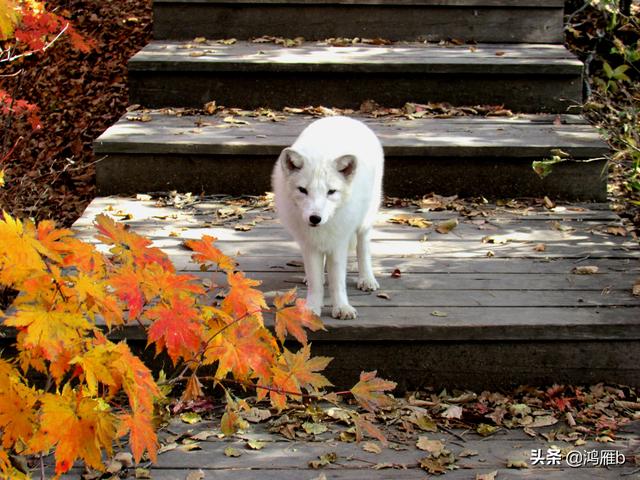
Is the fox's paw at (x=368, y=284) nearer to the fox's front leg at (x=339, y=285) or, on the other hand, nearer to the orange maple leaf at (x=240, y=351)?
the fox's front leg at (x=339, y=285)

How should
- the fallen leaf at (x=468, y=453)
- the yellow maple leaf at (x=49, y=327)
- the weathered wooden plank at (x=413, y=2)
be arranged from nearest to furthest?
the yellow maple leaf at (x=49, y=327) < the fallen leaf at (x=468, y=453) < the weathered wooden plank at (x=413, y=2)

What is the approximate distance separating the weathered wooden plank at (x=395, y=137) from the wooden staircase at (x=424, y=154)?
12mm

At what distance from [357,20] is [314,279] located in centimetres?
307

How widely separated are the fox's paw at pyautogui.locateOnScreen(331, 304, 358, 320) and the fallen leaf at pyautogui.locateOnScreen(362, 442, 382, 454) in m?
0.56

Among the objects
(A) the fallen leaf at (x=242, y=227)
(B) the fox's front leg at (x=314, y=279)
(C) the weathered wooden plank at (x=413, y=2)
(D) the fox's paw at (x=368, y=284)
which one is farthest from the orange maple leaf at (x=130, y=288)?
(C) the weathered wooden plank at (x=413, y=2)

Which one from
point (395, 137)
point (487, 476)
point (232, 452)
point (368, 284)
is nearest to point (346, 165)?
point (368, 284)

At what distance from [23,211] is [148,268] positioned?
10.2 feet

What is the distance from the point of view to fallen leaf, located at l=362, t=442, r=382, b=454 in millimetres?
2852

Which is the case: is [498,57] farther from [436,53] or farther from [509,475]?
[509,475]

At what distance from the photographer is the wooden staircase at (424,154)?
3279 mm

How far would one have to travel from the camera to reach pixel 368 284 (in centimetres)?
359

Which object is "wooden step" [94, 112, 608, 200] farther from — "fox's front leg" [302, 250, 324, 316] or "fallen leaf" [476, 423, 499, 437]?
"fallen leaf" [476, 423, 499, 437]

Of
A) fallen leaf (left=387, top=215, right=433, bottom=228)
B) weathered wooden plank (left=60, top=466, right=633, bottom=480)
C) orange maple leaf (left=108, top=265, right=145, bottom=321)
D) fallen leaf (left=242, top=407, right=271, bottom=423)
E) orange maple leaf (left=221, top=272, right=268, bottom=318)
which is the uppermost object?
orange maple leaf (left=108, top=265, right=145, bottom=321)

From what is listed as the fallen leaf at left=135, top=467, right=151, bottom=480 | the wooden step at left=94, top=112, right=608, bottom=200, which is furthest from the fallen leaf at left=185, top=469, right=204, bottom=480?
the wooden step at left=94, top=112, right=608, bottom=200
